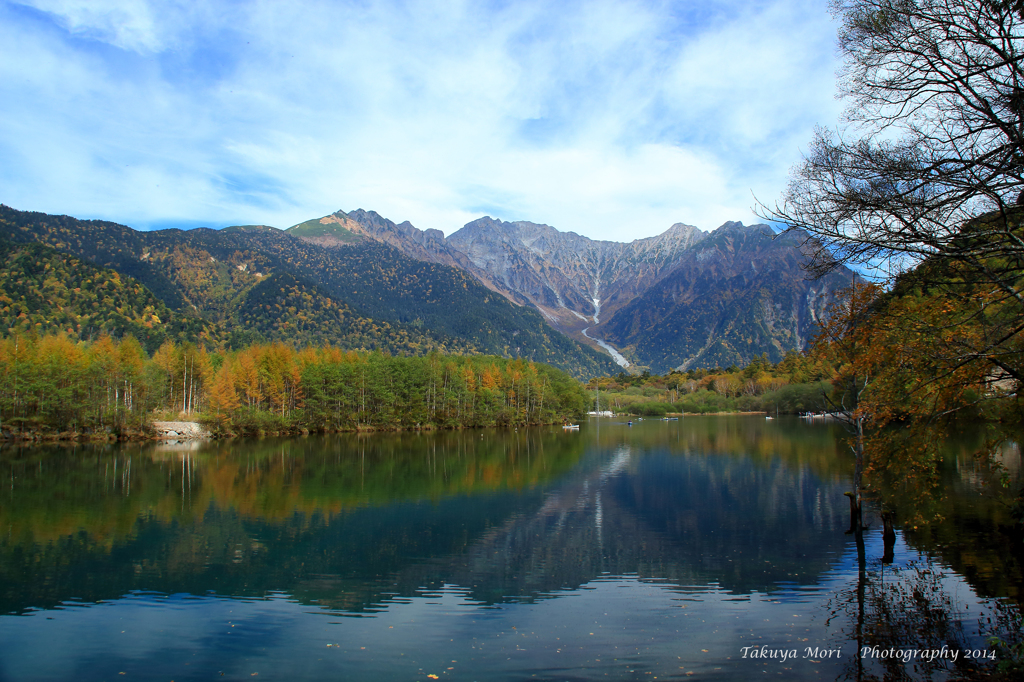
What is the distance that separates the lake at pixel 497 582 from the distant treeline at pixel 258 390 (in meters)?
37.8

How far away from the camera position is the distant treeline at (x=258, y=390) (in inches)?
2458

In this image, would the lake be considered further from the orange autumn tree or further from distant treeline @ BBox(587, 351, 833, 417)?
distant treeline @ BBox(587, 351, 833, 417)

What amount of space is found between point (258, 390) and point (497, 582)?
7204 centimetres

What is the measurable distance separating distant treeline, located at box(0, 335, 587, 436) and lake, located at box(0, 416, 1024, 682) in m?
37.8

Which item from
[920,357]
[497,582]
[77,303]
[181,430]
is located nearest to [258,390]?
[181,430]

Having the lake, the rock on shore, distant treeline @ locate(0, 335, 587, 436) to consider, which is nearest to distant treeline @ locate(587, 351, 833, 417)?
distant treeline @ locate(0, 335, 587, 436)

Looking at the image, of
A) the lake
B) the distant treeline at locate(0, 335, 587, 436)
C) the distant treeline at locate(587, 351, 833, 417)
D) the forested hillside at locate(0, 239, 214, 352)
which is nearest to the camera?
the lake

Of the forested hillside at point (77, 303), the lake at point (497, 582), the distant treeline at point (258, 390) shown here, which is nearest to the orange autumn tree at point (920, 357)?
the lake at point (497, 582)

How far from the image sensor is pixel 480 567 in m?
16.5

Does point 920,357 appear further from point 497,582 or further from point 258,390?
point 258,390

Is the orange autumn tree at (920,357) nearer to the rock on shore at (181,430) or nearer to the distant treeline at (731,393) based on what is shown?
the rock on shore at (181,430)

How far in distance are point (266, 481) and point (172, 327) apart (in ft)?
362

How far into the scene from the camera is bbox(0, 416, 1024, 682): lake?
33.1 ft

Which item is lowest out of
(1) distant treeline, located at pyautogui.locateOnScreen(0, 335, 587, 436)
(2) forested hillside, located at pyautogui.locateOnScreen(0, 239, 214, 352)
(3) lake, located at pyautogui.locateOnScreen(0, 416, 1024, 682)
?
(3) lake, located at pyautogui.locateOnScreen(0, 416, 1024, 682)
